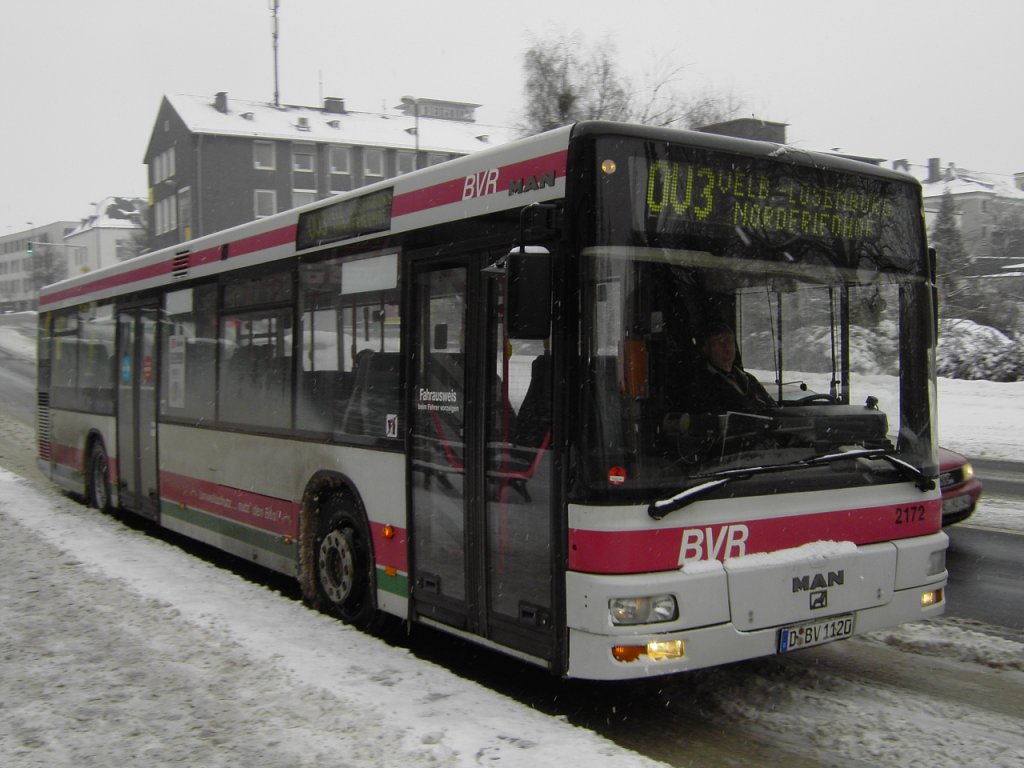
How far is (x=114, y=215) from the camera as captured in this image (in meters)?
119

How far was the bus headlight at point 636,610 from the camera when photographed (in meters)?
5.02

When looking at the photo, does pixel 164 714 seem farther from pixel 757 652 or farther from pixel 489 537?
pixel 757 652

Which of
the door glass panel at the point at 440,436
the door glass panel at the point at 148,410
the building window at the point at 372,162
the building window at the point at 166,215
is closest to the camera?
the door glass panel at the point at 440,436

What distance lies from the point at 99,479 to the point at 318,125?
60.8m

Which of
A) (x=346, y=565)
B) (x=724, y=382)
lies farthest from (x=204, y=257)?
(x=724, y=382)

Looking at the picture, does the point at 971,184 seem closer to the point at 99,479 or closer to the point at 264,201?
the point at 264,201

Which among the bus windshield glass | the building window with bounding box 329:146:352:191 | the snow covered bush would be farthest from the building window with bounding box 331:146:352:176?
the bus windshield glass

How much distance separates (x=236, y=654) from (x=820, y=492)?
325 centimetres

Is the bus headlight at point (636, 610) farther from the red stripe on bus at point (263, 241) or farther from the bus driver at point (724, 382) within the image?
the red stripe on bus at point (263, 241)

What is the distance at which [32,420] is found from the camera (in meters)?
28.8

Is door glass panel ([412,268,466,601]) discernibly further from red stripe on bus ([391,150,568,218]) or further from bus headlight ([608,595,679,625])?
bus headlight ([608,595,679,625])

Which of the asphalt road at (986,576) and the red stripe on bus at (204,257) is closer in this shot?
the asphalt road at (986,576)

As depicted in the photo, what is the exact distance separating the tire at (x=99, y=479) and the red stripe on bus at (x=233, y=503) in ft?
7.22

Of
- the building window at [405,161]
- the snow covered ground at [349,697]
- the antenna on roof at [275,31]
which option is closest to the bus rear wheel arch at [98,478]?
the snow covered ground at [349,697]
